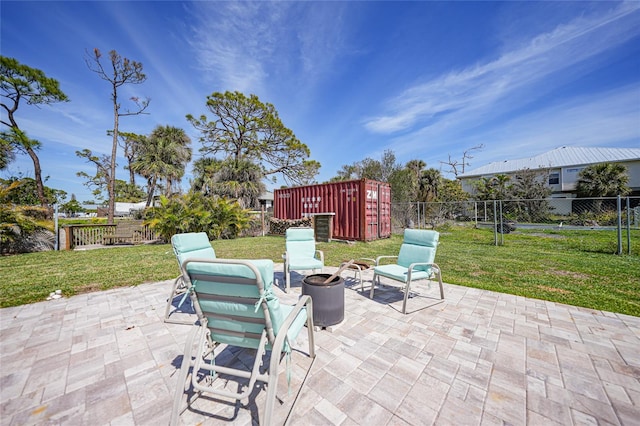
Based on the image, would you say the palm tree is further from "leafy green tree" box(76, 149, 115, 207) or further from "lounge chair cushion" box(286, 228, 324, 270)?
"leafy green tree" box(76, 149, 115, 207)

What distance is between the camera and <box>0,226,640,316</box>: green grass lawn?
3.83 m

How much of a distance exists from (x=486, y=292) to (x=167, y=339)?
15.3 ft

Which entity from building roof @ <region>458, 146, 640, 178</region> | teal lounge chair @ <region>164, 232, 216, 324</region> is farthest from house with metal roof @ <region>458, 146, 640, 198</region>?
teal lounge chair @ <region>164, 232, 216, 324</region>

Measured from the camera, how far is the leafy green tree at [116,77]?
43.8ft

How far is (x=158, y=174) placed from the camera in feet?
58.2

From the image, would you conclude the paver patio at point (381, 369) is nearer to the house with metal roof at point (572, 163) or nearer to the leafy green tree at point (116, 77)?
the leafy green tree at point (116, 77)

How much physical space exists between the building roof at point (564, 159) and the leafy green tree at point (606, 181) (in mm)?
6732

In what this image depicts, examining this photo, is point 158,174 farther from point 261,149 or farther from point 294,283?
point 294,283

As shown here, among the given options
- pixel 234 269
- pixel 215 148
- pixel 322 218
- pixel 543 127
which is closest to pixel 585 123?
pixel 543 127

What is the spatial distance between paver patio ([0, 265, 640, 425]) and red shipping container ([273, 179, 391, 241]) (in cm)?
691

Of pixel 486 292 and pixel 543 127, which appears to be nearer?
pixel 486 292

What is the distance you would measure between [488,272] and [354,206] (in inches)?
228

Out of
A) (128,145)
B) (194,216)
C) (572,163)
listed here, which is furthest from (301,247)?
(572,163)

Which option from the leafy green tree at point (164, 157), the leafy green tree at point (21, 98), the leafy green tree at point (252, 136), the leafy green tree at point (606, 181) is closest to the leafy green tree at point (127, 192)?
the leafy green tree at point (164, 157)
